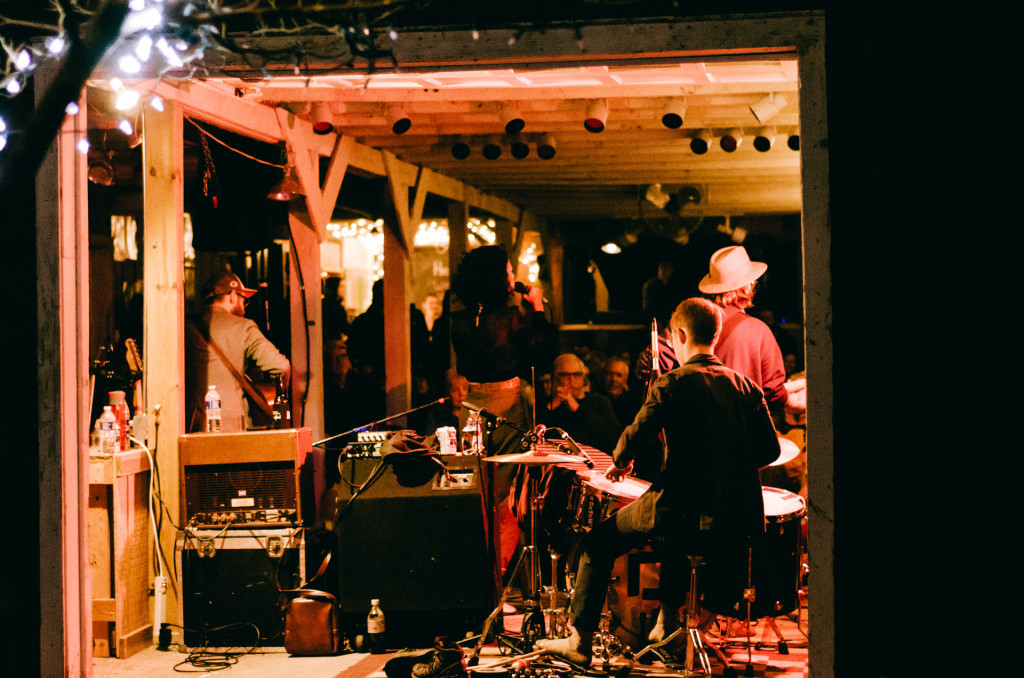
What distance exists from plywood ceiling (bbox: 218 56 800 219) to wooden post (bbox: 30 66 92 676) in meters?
1.20

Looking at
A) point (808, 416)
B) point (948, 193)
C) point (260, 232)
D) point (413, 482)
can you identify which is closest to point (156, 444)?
point (413, 482)

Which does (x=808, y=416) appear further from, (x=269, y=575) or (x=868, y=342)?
(x=269, y=575)

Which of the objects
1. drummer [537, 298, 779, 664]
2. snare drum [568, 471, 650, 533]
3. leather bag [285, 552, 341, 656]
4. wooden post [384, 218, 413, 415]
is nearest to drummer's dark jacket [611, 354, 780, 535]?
drummer [537, 298, 779, 664]

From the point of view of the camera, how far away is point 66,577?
4.20 metres

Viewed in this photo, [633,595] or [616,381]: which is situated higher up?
[616,381]

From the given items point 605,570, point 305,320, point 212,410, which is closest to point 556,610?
point 605,570

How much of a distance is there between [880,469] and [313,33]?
305cm

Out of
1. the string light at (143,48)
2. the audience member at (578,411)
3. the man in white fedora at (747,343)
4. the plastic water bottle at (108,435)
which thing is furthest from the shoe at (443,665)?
the string light at (143,48)

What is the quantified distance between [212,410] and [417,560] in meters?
1.84

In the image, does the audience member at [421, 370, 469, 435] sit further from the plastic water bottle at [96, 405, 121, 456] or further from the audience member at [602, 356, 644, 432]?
the plastic water bottle at [96, 405, 121, 456]

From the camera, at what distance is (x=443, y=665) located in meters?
4.65

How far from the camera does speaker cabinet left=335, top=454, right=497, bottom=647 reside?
536 cm

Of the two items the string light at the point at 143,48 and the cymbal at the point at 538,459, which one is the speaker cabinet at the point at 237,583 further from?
the string light at the point at 143,48

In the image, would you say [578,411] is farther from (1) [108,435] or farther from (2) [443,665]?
(1) [108,435]
